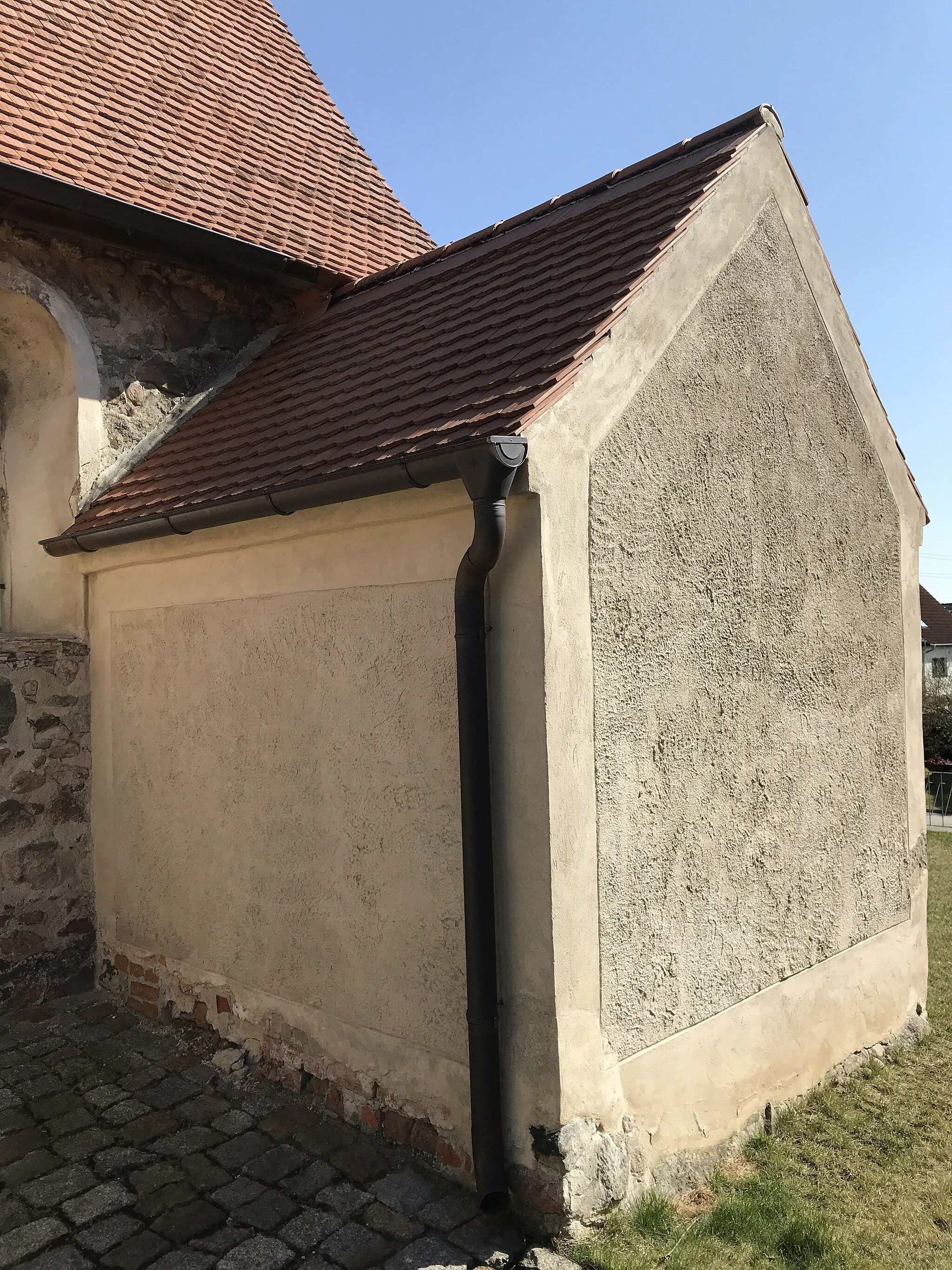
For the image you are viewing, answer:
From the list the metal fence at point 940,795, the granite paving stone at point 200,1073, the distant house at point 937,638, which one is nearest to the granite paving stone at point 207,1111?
the granite paving stone at point 200,1073

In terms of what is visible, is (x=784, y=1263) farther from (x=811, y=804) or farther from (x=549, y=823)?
(x=811, y=804)

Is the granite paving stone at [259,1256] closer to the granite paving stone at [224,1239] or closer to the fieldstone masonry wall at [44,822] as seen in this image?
the granite paving stone at [224,1239]

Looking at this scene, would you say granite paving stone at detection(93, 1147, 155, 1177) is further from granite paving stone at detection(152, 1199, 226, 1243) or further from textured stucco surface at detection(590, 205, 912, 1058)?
textured stucco surface at detection(590, 205, 912, 1058)

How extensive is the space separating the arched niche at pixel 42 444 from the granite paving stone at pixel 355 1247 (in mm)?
3699

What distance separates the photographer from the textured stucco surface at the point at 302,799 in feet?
12.1

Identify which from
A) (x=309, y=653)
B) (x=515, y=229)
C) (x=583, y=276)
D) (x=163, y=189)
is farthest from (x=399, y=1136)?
(x=163, y=189)

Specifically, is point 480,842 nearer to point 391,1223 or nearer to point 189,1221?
point 391,1223

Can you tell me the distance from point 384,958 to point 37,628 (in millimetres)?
3494

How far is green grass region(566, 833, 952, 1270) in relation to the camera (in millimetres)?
3254

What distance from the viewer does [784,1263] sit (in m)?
3.24

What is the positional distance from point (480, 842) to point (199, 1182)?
166 cm

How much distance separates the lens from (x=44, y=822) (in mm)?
5492

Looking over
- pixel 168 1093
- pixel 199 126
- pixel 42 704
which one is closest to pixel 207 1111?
pixel 168 1093

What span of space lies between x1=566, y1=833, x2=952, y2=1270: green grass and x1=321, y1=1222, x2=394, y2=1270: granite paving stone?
63 cm
